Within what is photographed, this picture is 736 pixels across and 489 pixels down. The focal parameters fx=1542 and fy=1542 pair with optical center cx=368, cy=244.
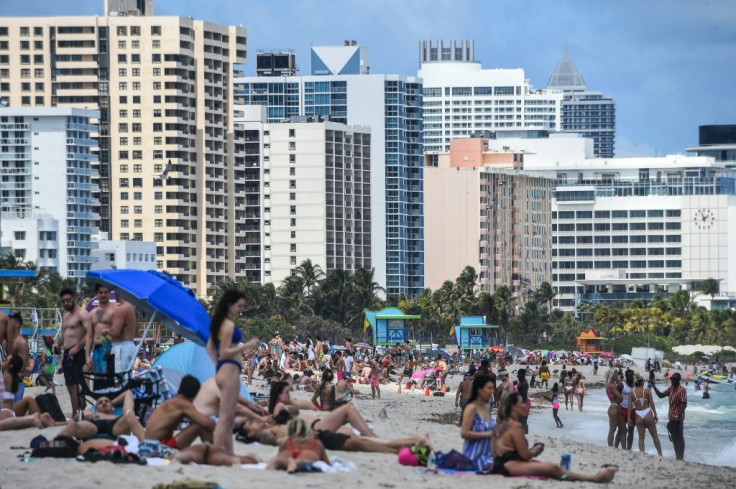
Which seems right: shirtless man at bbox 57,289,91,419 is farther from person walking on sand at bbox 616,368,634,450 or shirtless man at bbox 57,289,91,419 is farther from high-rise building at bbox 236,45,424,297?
high-rise building at bbox 236,45,424,297

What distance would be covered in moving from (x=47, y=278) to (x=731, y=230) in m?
102

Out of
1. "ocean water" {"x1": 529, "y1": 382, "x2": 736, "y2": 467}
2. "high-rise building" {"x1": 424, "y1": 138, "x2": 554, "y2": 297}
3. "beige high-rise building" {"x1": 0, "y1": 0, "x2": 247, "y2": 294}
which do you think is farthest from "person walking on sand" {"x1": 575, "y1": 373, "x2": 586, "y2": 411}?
"high-rise building" {"x1": 424, "y1": 138, "x2": 554, "y2": 297}


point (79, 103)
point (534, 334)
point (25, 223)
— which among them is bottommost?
point (534, 334)

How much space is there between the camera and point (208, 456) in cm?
1524

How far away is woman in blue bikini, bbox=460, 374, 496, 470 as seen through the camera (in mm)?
16031

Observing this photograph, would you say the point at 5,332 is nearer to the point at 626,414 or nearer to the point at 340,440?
the point at 340,440

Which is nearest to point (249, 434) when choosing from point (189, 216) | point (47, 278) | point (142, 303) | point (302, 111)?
point (142, 303)

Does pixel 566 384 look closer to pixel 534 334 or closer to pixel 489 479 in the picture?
pixel 489 479

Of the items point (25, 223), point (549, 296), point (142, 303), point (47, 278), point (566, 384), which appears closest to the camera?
point (142, 303)

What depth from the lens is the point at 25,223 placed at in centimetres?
10369

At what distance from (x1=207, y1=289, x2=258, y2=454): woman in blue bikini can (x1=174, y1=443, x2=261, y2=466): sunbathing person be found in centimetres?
12

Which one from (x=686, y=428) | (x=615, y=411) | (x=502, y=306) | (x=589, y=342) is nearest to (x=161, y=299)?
(x=615, y=411)

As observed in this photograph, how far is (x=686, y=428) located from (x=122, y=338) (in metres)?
32.4

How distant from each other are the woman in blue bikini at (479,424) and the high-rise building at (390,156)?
125 m
